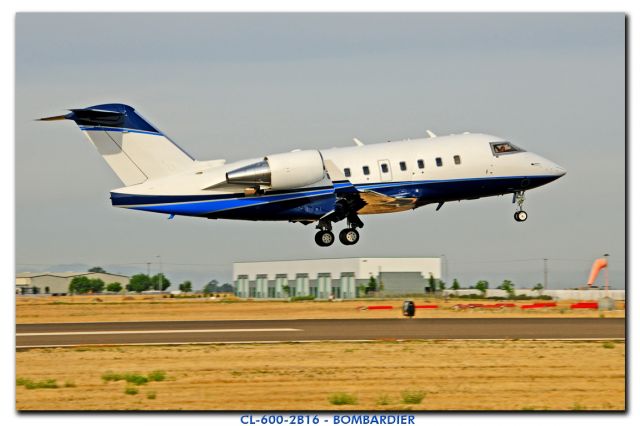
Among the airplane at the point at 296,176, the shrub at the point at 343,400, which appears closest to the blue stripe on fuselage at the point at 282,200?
the airplane at the point at 296,176

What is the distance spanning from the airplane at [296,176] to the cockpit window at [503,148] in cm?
9

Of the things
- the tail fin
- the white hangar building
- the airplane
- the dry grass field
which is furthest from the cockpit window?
the white hangar building

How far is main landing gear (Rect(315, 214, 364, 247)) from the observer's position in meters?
40.2

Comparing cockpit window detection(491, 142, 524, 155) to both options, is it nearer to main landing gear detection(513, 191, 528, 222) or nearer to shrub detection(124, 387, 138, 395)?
main landing gear detection(513, 191, 528, 222)

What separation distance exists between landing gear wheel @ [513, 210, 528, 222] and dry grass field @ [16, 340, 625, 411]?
1007cm

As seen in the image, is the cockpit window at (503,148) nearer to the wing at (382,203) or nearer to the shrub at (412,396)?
the wing at (382,203)

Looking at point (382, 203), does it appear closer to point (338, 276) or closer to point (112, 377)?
point (112, 377)

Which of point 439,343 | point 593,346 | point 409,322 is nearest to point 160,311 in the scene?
point 409,322

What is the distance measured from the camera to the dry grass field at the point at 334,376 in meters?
24.7

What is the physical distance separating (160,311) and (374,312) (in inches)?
465

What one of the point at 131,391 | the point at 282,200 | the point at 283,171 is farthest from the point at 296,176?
the point at 131,391

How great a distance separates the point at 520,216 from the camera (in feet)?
140

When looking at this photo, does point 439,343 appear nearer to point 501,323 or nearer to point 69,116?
point 501,323

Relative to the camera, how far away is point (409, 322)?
40.9 m
